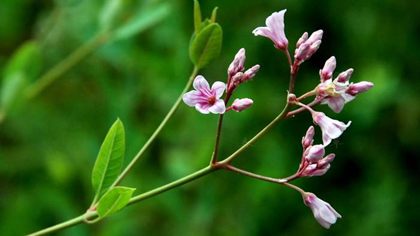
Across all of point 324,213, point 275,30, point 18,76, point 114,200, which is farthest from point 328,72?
point 18,76

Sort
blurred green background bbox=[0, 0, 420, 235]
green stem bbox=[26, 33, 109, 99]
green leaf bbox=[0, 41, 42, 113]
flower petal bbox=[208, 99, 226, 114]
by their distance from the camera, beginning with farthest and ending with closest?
blurred green background bbox=[0, 0, 420, 235] → green stem bbox=[26, 33, 109, 99] → green leaf bbox=[0, 41, 42, 113] → flower petal bbox=[208, 99, 226, 114]

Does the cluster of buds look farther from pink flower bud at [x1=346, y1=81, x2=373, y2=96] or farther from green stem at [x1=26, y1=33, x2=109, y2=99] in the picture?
green stem at [x1=26, y1=33, x2=109, y2=99]

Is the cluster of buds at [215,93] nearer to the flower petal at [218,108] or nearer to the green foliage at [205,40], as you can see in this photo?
the flower petal at [218,108]

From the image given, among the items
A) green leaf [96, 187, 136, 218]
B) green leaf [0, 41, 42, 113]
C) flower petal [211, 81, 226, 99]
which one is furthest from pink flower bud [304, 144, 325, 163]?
green leaf [0, 41, 42, 113]

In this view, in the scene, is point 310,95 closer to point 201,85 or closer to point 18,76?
point 201,85

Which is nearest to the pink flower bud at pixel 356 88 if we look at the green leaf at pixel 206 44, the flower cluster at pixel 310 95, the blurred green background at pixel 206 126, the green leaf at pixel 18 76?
the flower cluster at pixel 310 95

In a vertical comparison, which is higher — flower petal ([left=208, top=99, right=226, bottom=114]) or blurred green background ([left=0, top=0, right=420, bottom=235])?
flower petal ([left=208, top=99, right=226, bottom=114])

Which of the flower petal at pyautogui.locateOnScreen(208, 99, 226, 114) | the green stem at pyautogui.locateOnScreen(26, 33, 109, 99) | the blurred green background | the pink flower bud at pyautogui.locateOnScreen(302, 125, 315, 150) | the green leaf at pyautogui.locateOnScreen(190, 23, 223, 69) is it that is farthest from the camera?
the blurred green background

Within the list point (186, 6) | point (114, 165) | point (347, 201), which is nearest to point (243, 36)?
point (186, 6)
